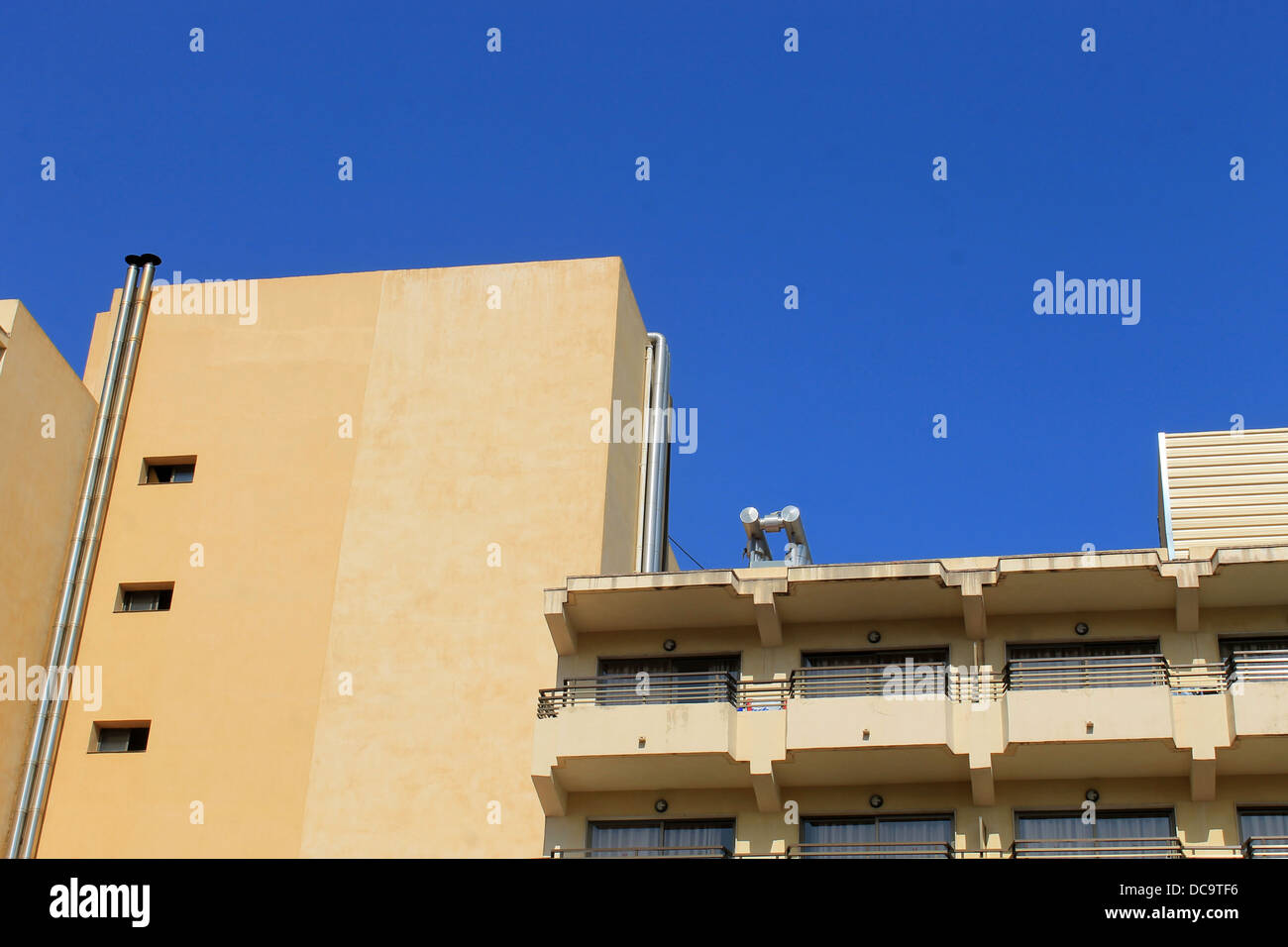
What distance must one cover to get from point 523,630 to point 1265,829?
13.6 metres

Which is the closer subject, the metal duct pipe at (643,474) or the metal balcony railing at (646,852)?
the metal balcony railing at (646,852)

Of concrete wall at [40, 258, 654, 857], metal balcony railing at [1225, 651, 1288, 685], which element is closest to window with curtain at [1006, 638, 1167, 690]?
metal balcony railing at [1225, 651, 1288, 685]

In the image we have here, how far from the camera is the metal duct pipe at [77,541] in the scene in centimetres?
3080

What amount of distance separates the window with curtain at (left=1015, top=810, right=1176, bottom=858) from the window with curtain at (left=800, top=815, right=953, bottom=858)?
132 centimetres

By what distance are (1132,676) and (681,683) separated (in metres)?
7.69

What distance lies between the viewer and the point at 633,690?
2809 centimetres

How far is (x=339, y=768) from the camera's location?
29.7 meters

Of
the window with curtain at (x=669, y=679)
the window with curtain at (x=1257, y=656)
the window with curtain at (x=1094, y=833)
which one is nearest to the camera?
the window with curtain at (x=1094, y=833)

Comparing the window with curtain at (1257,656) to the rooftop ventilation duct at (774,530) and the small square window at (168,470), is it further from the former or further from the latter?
the small square window at (168,470)

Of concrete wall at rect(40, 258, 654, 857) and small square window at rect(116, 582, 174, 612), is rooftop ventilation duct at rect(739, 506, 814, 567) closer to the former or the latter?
concrete wall at rect(40, 258, 654, 857)

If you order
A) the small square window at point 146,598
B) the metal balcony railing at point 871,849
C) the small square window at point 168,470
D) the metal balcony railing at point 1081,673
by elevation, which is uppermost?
the small square window at point 168,470

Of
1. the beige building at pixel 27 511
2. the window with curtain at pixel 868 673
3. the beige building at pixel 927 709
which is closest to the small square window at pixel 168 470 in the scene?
the beige building at pixel 27 511

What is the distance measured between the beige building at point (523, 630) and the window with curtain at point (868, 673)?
55 mm
